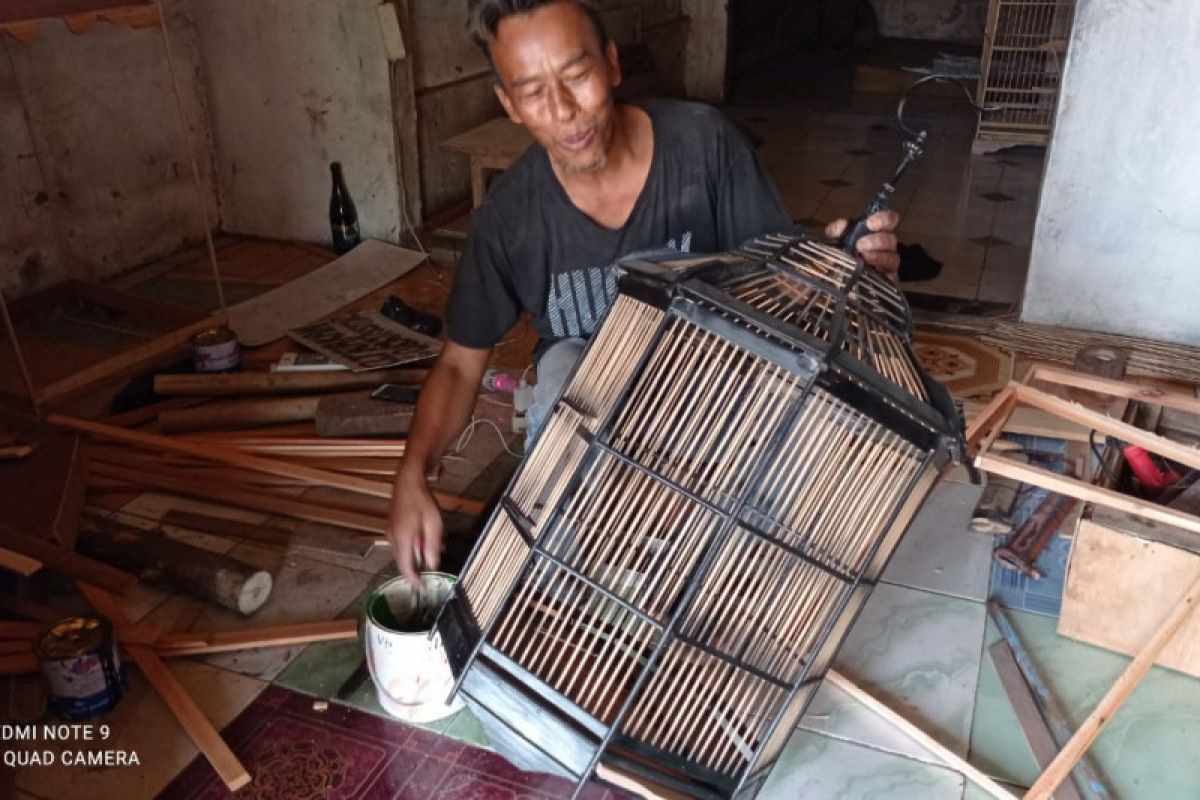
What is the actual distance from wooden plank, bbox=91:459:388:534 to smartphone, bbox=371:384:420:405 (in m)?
0.41

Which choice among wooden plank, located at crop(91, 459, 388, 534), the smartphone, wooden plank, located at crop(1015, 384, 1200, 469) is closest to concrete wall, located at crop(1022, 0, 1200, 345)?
wooden plank, located at crop(1015, 384, 1200, 469)

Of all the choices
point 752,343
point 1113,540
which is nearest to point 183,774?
point 752,343

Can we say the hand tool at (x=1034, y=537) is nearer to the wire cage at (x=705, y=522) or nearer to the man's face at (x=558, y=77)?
the wire cage at (x=705, y=522)

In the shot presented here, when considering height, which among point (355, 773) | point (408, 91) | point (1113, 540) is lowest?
point (355, 773)

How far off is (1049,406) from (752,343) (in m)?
1.05

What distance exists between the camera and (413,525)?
1.46m

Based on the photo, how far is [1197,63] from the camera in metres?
2.61

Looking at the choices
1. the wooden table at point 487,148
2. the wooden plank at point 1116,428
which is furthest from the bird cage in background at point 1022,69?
the wooden plank at point 1116,428

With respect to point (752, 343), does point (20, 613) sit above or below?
below

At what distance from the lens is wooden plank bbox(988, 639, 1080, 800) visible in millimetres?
1567

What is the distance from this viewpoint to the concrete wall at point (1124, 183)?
265cm

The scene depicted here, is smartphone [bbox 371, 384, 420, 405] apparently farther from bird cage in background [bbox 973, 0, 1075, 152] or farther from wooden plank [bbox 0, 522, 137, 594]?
bird cage in background [bbox 973, 0, 1075, 152]

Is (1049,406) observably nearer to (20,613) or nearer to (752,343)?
(752,343)

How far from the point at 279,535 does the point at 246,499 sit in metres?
0.15
